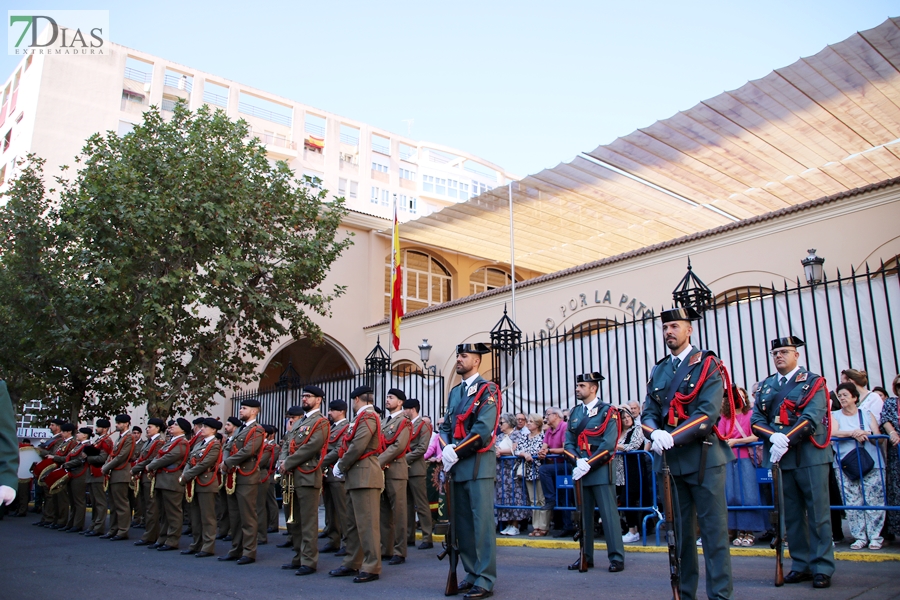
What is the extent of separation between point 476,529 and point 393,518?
2.67m

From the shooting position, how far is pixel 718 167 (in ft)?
54.9

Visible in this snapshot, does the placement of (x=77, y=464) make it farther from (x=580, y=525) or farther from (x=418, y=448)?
(x=580, y=525)

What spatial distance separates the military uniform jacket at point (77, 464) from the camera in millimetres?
12102

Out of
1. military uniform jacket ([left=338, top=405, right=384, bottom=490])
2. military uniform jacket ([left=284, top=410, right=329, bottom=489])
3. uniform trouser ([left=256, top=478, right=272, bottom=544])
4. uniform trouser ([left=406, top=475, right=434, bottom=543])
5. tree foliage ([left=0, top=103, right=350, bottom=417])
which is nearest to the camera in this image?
military uniform jacket ([left=338, top=405, right=384, bottom=490])

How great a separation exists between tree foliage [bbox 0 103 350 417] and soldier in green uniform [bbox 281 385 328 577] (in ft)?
22.3

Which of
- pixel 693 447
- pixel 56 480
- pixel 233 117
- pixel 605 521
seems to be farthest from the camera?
pixel 233 117

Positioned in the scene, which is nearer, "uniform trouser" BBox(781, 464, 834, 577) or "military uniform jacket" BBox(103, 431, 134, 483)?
"uniform trouser" BBox(781, 464, 834, 577)

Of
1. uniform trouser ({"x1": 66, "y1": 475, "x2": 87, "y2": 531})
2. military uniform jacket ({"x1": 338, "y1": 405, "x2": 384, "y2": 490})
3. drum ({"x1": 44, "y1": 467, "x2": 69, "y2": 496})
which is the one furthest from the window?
military uniform jacket ({"x1": 338, "y1": 405, "x2": 384, "y2": 490})

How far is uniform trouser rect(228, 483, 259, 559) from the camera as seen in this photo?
26.8 ft

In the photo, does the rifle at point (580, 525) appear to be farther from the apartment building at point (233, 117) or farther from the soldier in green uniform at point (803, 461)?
the apartment building at point (233, 117)

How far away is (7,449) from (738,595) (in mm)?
4830

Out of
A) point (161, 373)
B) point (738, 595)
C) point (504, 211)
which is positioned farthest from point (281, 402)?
point (738, 595)

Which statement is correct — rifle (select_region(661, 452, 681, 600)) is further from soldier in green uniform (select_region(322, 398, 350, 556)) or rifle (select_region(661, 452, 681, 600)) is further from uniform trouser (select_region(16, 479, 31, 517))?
uniform trouser (select_region(16, 479, 31, 517))

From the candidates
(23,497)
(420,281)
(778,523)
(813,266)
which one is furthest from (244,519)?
(420,281)
